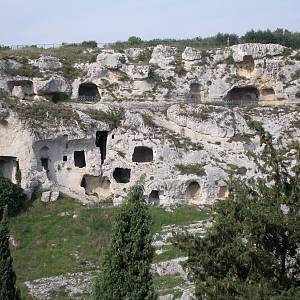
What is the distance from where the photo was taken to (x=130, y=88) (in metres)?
48.4

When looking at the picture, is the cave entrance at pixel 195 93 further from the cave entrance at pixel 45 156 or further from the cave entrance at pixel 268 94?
the cave entrance at pixel 45 156

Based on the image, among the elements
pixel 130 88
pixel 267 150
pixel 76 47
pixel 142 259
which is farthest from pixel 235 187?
pixel 76 47

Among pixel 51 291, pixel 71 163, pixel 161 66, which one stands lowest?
pixel 51 291

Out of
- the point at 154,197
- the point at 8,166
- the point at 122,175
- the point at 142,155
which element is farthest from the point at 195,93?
the point at 8,166

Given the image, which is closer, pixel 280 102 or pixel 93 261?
pixel 93 261

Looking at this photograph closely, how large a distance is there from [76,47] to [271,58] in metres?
17.9

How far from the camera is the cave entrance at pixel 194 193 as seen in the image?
40.1 meters

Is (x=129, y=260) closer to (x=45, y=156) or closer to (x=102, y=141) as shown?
(x=45, y=156)

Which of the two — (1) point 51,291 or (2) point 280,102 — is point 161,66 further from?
(1) point 51,291

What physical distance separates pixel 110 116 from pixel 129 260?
2439cm

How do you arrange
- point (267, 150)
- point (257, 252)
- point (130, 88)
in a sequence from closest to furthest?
point (257, 252) < point (267, 150) < point (130, 88)

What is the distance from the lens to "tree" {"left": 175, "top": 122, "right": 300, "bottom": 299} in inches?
597

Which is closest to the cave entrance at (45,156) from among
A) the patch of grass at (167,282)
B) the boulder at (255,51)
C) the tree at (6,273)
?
the patch of grass at (167,282)

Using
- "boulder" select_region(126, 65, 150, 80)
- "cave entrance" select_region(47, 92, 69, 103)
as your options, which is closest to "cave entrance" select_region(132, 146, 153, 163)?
"boulder" select_region(126, 65, 150, 80)
